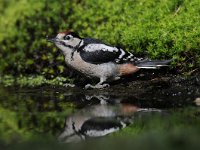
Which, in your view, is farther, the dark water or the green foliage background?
the green foliage background

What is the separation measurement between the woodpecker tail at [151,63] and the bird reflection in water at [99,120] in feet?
3.45

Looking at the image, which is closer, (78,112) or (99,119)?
(99,119)

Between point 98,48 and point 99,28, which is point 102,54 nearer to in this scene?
point 98,48

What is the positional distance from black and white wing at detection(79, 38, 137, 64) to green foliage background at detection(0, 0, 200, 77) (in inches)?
19.2

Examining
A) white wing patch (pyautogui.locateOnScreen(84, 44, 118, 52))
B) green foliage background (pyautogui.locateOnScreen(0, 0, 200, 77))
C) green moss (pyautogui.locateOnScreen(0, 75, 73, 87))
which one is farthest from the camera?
green moss (pyautogui.locateOnScreen(0, 75, 73, 87))

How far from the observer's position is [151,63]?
7680mm

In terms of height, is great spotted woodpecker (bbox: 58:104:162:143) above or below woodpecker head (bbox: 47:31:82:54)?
below

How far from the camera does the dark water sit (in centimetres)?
563

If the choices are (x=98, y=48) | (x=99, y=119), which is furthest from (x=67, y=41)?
(x=99, y=119)

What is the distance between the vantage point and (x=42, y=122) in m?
6.16

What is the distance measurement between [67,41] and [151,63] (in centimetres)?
125

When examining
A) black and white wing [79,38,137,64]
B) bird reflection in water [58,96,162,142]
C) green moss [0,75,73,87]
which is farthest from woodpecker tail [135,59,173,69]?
green moss [0,75,73,87]

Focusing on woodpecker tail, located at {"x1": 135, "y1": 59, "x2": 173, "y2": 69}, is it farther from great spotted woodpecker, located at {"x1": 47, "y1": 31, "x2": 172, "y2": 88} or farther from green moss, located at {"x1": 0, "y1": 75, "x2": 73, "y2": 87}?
green moss, located at {"x1": 0, "y1": 75, "x2": 73, "y2": 87}

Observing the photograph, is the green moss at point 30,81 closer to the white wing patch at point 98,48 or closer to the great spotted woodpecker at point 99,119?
the white wing patch at point 98,48
